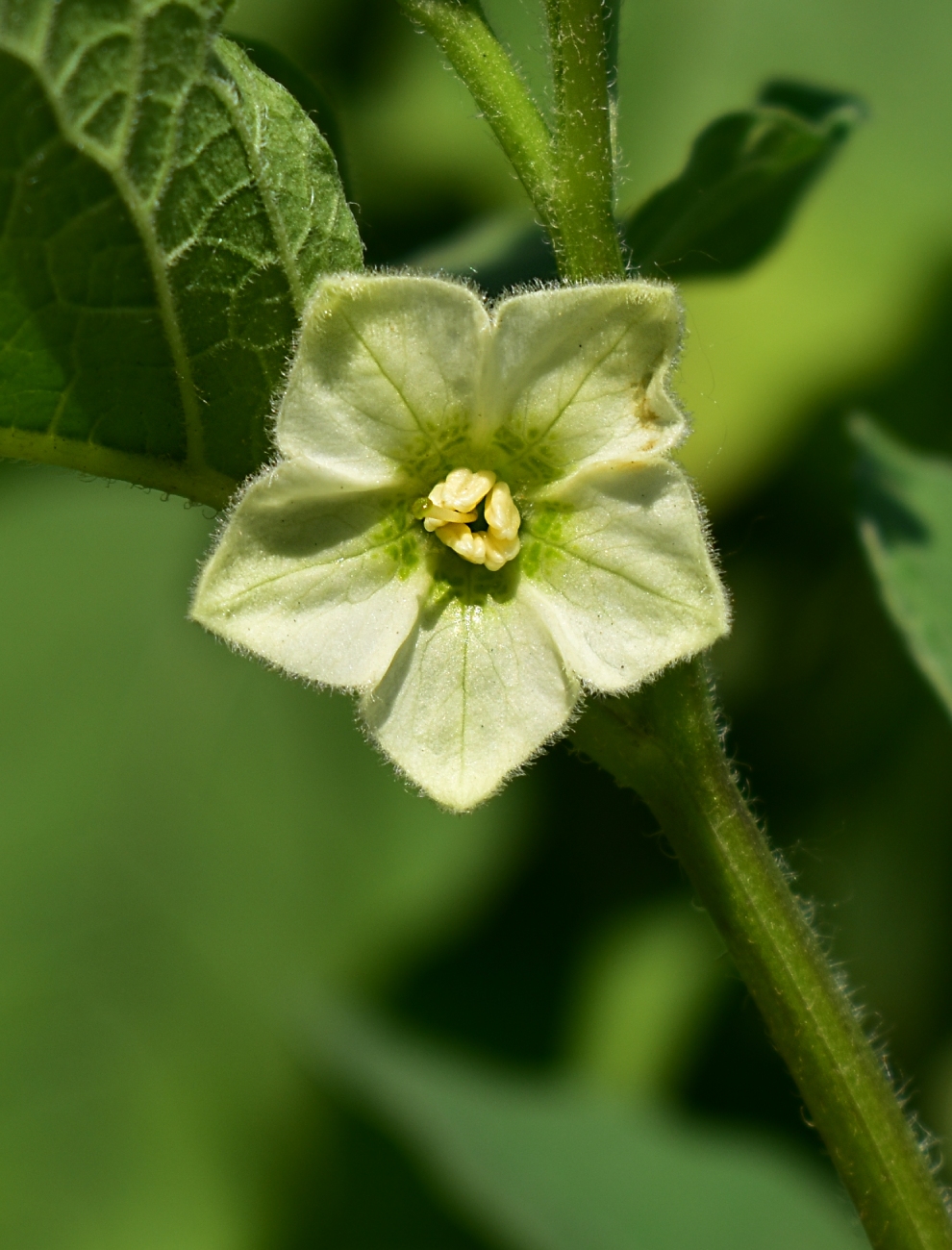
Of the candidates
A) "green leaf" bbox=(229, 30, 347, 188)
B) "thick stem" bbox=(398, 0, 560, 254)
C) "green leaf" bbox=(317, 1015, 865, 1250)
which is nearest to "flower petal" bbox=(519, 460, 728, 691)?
"thick stem" bbox=(398, 0, 560, 254)

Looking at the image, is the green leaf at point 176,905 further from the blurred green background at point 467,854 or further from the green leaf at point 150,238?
the green leaf at point 150,238

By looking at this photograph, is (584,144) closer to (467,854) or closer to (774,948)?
(774,948)

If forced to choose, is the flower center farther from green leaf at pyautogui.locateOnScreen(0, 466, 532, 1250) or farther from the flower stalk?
green leaf at pyautogui.locateOnScreen(0, 466, 532, 1250)

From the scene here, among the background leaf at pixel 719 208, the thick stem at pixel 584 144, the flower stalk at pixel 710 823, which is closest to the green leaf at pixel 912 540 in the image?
the background leaf at pixel 719 208

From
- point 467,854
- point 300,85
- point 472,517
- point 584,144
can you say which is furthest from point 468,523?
point 467,854

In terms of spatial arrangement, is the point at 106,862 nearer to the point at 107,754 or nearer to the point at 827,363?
the point at 107,754
